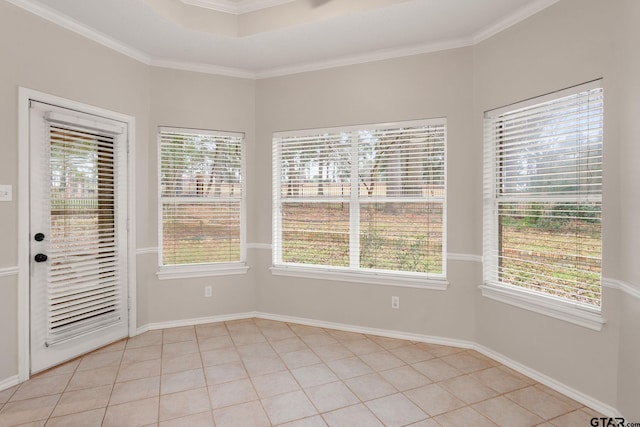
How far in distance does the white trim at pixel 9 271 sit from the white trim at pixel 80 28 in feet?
6.20

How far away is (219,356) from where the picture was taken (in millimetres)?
3143

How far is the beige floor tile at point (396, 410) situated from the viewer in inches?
87.4

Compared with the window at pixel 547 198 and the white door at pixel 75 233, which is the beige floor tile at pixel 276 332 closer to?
the white door at pixel 75 233

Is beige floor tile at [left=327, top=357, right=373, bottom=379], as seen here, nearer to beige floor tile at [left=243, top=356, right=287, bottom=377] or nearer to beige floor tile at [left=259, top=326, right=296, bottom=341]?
beige floor tile at [left=243, top=356, right=287, bottom=377]

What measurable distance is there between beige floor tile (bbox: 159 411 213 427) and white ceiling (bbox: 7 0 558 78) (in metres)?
2.92

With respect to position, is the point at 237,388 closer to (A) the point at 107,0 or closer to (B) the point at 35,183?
(B) the point at 35,183

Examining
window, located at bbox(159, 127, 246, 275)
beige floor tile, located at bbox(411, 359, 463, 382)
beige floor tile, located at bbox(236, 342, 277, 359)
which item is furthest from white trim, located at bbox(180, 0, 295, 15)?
beige floor tile, located at bbox(411, 359, 463, 382)

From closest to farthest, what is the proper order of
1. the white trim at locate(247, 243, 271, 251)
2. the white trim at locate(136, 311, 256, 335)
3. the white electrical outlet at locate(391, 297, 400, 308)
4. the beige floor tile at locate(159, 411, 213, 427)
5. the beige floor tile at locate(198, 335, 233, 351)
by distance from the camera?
the beige floor tile at locate(159, 411, 213, 427), the beige floor tile at locate(198, 335, 233, 351), the white electrical outlet at locate(391, 297, 400, 308), the white trim at locate(136, 311, 256, 335), the white trim at locate(247, 243, 271, 251)

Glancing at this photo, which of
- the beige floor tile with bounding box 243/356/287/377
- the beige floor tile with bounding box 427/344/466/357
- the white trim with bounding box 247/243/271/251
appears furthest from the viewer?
the white trim with bounding box 247/243/271/251

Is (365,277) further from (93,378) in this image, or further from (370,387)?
(93,378)

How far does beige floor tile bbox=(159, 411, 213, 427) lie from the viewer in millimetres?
2159

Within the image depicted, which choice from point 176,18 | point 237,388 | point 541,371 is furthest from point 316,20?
point 541,371

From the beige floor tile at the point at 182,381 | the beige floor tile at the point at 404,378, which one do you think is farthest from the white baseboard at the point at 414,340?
the beige floor tile at the point at 182,381

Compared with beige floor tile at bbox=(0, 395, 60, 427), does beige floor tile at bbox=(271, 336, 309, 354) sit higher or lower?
higher
